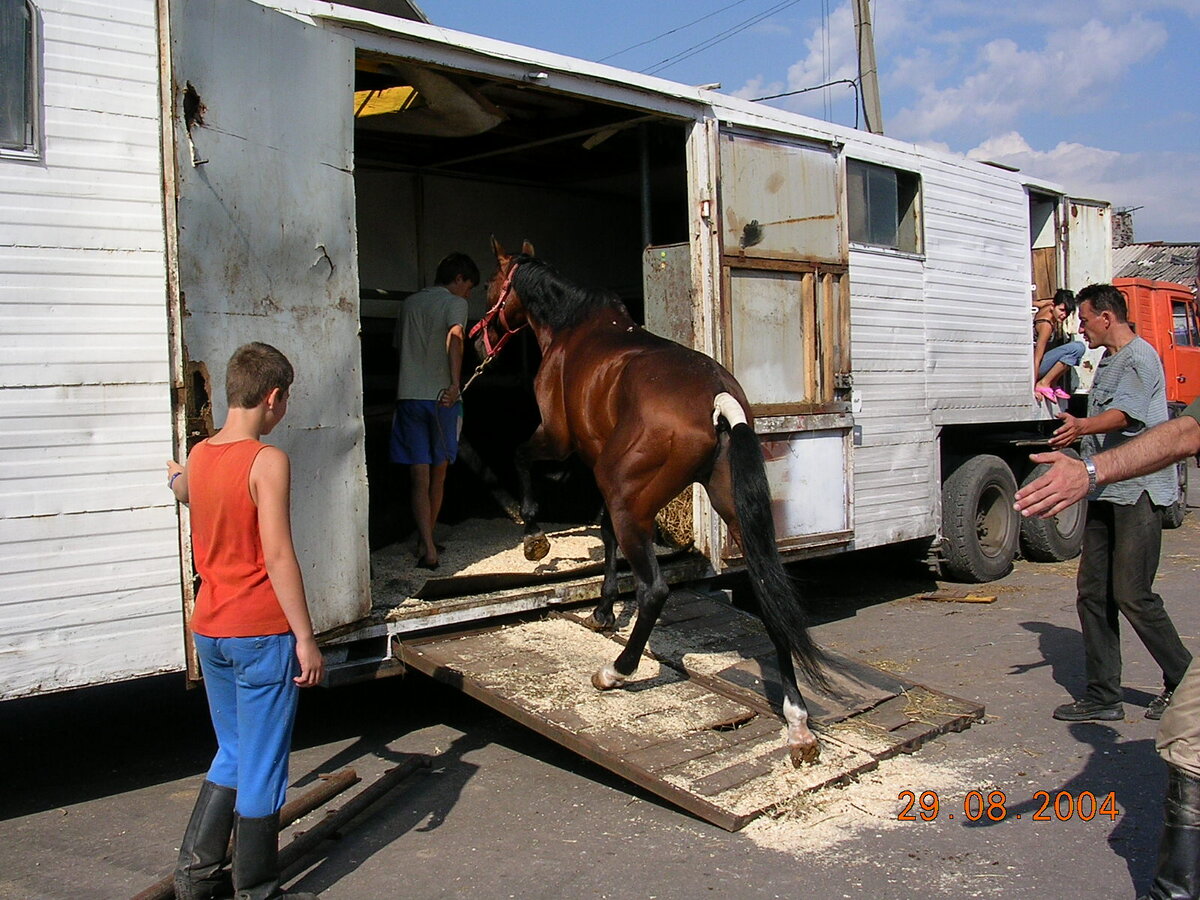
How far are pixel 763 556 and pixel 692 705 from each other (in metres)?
0.78

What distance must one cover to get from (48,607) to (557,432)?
112 inches

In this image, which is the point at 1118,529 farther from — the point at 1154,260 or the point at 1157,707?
the point at 1154,260

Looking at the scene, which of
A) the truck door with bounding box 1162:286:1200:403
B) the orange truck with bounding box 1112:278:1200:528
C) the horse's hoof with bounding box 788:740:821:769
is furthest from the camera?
the truck door with bounding box 1162:286:1200:403

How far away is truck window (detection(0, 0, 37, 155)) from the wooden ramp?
260 centimetres

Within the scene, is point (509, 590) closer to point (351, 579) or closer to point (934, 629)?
point (351, 579)

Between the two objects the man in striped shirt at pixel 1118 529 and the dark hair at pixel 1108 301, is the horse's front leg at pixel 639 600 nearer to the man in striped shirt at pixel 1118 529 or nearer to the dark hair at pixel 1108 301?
the man in striped shirt at pixel 1118 529

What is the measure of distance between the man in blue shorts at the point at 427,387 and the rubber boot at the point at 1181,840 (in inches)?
161

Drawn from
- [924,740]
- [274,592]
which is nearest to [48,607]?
[274,592]

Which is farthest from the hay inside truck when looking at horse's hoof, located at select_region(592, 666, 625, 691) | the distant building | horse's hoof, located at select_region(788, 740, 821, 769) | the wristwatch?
the distant building

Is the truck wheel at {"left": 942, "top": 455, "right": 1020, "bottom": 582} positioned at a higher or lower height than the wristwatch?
lower

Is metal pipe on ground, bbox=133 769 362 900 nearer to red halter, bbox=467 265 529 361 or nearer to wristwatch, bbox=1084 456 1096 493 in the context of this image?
wristwatch, bbox=1084 456 1096 493

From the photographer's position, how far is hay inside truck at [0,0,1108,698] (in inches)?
151

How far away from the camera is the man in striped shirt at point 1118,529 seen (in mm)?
4836
